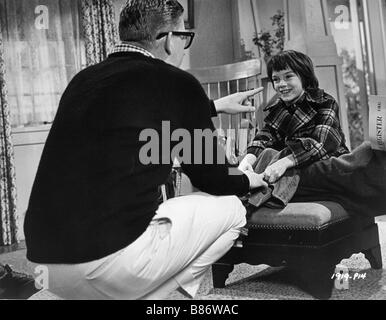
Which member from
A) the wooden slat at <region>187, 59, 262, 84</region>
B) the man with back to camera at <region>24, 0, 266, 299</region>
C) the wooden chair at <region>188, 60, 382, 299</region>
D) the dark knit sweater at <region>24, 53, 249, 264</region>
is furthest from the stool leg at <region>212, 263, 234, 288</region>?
the wooden slat at <region>187, 59, 262, 84</region>

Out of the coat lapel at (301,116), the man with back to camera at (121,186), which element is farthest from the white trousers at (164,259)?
the coat lapel at (301,116)

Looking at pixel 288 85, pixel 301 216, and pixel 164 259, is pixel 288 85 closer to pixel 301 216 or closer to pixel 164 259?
pixel 301 216

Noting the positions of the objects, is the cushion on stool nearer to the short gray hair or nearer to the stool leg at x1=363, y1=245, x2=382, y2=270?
the stool leg at x1=363, y1=245, x2=382, y2=270

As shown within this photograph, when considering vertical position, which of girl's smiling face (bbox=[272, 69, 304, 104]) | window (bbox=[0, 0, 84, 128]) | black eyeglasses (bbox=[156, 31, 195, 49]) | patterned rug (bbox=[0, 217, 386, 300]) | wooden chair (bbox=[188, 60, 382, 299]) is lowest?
patterned rug (bbox=[0, 217, 386, 300])

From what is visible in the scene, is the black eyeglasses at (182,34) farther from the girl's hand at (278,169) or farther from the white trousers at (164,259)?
the girl's hand at (278,169)

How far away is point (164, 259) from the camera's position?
44.2 inches

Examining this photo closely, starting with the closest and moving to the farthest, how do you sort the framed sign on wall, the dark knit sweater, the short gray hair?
the dark knit sweater, the short gray hair, the framed sign on wall

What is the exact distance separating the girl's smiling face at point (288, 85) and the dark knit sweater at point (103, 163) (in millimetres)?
899

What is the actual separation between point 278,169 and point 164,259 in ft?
2.58

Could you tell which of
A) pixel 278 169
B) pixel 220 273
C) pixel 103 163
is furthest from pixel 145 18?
pixel 220 273

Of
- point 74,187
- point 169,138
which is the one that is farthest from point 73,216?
point 169,138

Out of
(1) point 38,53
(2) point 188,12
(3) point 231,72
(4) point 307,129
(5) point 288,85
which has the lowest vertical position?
(4) point 307,129

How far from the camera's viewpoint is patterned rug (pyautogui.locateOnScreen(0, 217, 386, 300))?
5.57ft

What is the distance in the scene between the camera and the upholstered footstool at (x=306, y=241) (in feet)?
5.34
